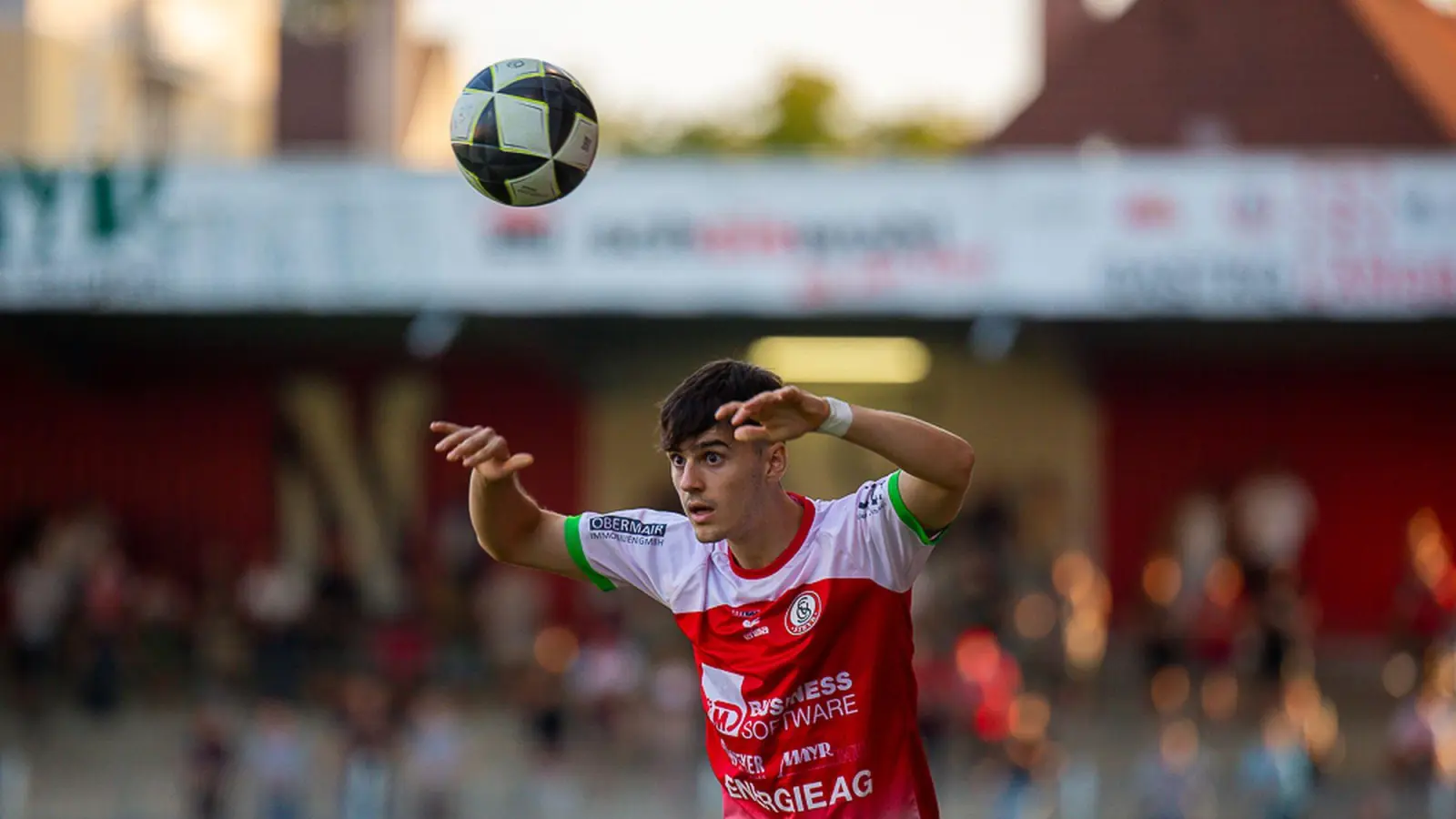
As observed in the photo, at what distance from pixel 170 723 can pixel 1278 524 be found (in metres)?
11.4

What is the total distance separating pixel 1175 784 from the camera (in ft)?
44.5

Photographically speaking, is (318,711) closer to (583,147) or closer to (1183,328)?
(1183,328)

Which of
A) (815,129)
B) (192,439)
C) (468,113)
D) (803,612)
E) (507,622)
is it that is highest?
(815,129)

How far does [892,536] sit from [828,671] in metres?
0.41

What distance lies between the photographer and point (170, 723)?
16688 millimetres

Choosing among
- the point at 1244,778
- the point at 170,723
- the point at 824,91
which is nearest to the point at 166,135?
the point at 170,723

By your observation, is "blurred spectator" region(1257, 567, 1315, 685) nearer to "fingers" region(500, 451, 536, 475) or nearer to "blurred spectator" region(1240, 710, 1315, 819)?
"blurred spectator" region(1240, 710, 1315, 819)

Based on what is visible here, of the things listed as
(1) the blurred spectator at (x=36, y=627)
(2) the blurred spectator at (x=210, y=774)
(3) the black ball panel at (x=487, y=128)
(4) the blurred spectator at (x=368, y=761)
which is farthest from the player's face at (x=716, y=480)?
(1) the blurred spectator at (x=36, y=627)

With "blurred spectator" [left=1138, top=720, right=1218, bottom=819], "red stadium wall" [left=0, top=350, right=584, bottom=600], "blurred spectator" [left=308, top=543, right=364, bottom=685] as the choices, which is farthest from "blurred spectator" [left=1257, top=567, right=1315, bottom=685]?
"blurred spectator" [left=308, top=543, right=364, bottom=685]

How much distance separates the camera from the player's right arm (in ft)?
15.5

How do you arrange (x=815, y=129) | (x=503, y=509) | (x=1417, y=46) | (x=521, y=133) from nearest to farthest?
(x=503, y=509) < (x=521, y=133) < (x=1417, y=46) < (x=815, y=129)

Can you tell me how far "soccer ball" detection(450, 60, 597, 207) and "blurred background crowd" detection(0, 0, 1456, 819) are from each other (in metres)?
8.82

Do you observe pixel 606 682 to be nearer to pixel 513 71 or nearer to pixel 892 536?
pixel 513 71

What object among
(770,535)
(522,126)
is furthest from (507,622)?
(770,535)
